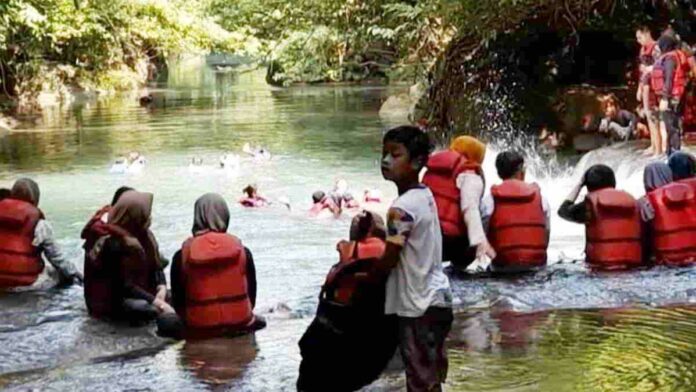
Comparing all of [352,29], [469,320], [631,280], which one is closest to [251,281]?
[469,320]

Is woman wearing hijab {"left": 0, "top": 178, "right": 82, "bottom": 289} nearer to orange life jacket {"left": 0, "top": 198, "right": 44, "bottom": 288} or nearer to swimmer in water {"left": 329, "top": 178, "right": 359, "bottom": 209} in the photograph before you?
orange life jacket {"left": 0, "top": 198, "right": 44, "bottom": 288}

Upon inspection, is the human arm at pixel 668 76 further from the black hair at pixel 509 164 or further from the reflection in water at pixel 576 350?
the reflection in water at pixel 576 350

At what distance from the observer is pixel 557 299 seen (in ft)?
23.6

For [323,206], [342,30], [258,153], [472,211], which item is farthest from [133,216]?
[342,30]

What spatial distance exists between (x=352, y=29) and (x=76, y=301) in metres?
13.6

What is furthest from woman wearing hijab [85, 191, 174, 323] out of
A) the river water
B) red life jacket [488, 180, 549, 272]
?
red life jacket [488, 180, 549, 272]

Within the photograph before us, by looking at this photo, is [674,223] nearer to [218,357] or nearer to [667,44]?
[218,357]

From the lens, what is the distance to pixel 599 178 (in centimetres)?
784

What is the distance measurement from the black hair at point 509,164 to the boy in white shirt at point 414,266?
3.36 m

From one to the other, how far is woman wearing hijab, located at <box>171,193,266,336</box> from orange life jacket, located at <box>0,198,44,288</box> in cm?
174

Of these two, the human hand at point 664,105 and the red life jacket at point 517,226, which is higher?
the human hand at point 664,105

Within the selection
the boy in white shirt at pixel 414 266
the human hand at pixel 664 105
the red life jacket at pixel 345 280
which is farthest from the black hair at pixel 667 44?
the boy in white shirt at pixel 414 266

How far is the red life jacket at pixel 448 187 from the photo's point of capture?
737 centimetres

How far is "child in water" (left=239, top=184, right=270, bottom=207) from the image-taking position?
14422 millimetres
